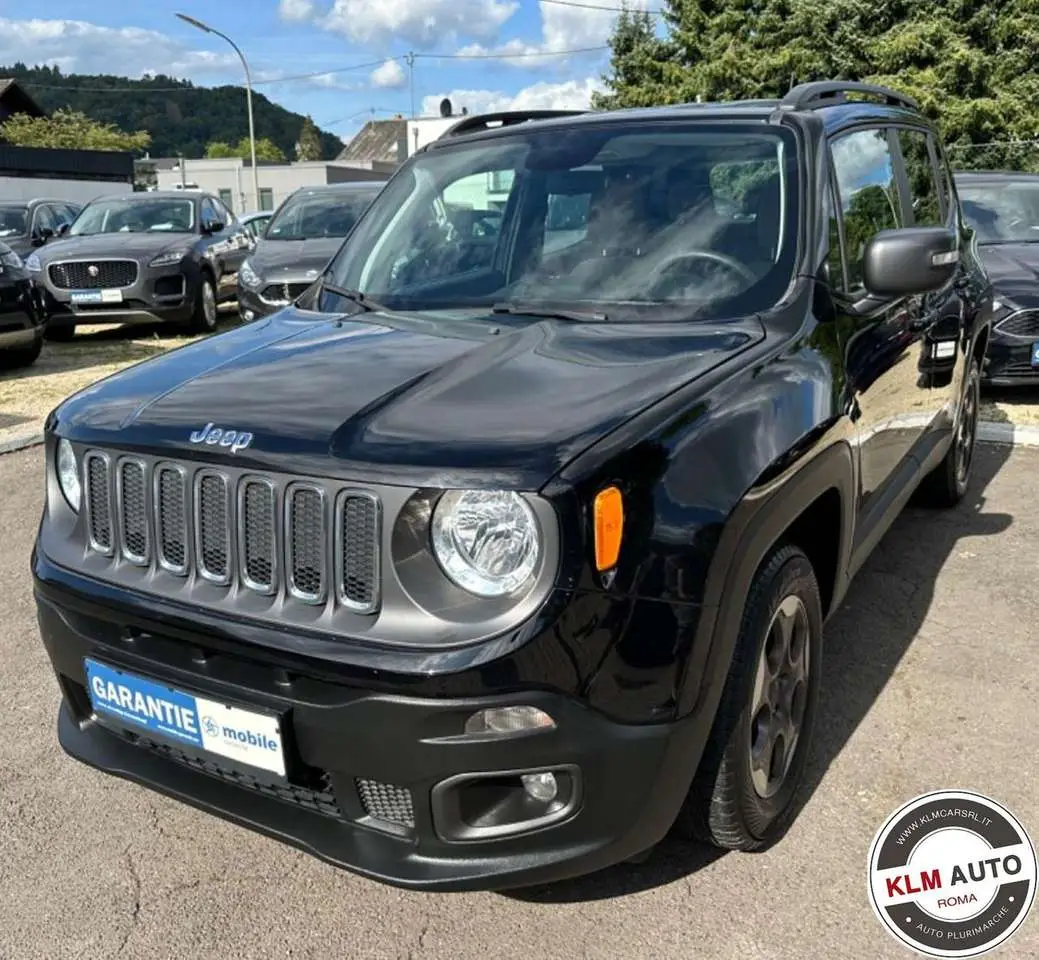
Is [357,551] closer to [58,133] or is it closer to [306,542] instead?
[306,542]

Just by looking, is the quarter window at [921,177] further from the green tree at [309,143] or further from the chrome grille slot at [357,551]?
the green tree at [309,143]

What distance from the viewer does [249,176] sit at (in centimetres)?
5894

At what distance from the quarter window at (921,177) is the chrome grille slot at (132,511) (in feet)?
10.4

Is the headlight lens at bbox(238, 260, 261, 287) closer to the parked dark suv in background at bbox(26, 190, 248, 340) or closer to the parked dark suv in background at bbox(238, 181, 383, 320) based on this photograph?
the parked dark suv in background at bbox(238, 181, 383, 320)

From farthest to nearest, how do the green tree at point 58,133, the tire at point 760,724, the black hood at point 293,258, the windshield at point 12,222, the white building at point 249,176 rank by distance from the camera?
the green tree at point 58,133 → the white building at point 249,176 → the windshield at point 12,222 → the black hood at point 293,258 → the tire at point 760,724

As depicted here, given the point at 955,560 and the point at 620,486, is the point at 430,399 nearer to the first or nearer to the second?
the point at 620,486

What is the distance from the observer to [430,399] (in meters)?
2.21

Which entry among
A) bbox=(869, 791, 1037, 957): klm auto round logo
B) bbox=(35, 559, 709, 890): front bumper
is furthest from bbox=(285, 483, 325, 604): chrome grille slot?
bbox=(869, 791, 1037, 957): klm auto round logo

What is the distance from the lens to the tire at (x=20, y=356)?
9453 millimetres

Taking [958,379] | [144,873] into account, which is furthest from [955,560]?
[144,873]

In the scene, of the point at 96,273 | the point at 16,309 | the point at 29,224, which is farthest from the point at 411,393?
the point at 29,224

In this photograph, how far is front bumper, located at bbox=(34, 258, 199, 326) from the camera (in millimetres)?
10810

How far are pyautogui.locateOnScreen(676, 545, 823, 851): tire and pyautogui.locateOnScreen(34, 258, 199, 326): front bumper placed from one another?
9.63 meters

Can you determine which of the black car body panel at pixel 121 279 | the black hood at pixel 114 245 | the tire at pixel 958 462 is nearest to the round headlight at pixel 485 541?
the tire at pixel 958 462
